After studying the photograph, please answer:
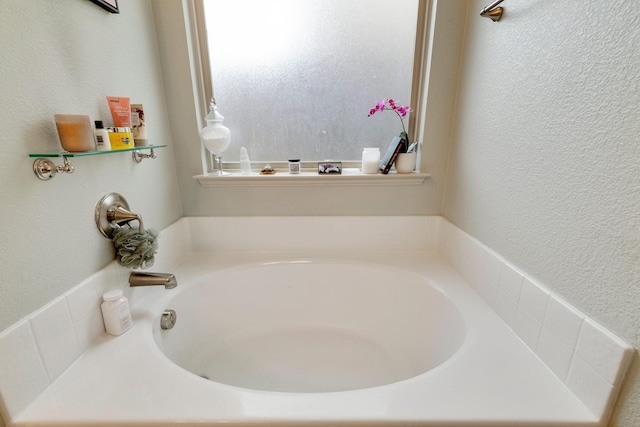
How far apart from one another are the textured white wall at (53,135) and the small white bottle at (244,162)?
1.53ft

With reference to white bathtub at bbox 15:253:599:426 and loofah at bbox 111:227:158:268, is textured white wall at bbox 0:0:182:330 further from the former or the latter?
white bathtub at bbox 15:253:599:426

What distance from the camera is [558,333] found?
0.70m

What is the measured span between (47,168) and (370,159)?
1.15 m

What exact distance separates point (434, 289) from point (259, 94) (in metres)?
1.25

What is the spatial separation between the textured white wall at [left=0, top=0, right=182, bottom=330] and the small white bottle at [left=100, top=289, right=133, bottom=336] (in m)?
0.10

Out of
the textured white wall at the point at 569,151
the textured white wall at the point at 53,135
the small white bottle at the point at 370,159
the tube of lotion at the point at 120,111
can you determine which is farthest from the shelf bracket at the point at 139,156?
the textured white wall at the point at 569,151

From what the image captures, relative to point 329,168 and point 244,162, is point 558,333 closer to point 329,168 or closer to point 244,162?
point 329,168

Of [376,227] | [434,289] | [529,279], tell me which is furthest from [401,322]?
[529,279]

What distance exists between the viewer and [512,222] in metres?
0.88

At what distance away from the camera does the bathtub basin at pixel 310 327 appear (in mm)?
1177

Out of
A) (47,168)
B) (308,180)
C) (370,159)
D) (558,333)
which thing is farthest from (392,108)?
(47,168)

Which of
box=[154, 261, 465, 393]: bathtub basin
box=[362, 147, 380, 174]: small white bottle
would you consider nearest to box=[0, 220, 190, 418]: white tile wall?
box=[154, 261, 465, 393]: bathtub basin

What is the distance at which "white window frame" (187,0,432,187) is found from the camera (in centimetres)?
131

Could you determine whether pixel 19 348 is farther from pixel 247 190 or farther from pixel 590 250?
pixel 590 250
